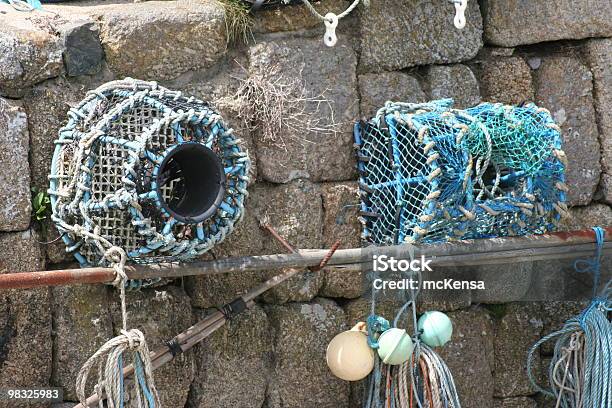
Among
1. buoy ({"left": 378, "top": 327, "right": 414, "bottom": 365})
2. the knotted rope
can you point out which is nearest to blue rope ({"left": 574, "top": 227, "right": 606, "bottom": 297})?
buoy ({"left": 378, "top": 327, "right": 414, "bottom": 365})

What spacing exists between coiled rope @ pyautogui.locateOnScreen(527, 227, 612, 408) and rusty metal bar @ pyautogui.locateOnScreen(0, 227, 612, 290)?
15cm

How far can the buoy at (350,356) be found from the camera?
14.7 ft

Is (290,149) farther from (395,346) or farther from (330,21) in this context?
(395,346)

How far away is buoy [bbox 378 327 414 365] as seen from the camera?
4.47 meters

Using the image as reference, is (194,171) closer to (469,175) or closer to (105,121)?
(105,121)

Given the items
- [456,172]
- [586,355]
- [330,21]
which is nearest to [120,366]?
[456,172]

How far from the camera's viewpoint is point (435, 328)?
4555mm

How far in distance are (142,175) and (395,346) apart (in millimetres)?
1106

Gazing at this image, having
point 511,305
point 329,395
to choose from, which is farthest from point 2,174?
point 511,305

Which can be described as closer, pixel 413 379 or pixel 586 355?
pixel 413 379

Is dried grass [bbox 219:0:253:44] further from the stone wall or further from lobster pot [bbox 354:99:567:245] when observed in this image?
lobster pot [bbox 354:99:567:245]

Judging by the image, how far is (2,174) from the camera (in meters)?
4.24

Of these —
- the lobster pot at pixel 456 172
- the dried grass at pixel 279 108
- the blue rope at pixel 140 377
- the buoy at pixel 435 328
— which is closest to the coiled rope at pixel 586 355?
the lobster pot at pixel 456 172

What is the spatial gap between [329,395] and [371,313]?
36 cm
